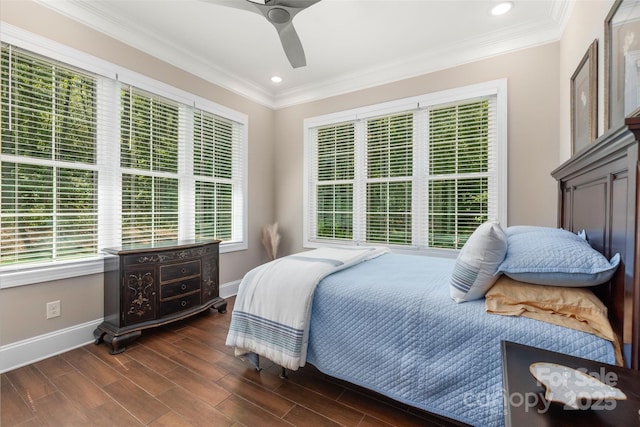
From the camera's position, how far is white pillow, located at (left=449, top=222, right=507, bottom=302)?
137cm

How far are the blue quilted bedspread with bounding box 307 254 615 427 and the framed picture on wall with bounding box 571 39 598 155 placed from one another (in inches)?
57.8

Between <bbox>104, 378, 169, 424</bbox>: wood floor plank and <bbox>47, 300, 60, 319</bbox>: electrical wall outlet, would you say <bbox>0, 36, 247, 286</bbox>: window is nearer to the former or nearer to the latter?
<bbox>47, 300, 60, 319</bbox>: electrical wall outlet

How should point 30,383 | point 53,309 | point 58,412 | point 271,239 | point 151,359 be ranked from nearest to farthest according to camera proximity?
point 58,412, point 30,383, point 151,359, point 53,309, point 271,239

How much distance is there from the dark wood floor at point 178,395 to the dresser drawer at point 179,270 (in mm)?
627

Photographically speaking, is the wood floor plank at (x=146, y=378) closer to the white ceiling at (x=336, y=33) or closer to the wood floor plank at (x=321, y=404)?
the wood floor plank at (x=321, y=404)

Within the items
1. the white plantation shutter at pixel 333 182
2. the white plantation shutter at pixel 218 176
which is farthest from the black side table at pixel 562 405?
the white plantation shutter at pixel 218 176

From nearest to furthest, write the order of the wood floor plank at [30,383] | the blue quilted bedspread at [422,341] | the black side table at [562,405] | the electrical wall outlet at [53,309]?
the black side table at [562,405]
the blue quilted bedspread at [422,341]
the wood floor plank at [30,383]
the electrical wall outlet at [53,309]

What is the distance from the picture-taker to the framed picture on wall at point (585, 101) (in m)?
1.89

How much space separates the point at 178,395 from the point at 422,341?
151 cm

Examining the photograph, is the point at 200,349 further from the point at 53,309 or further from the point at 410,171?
the point at 410,171

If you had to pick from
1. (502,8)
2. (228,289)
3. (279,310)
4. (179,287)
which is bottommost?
(228,289)

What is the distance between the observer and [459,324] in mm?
1323

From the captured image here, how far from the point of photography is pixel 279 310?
1789mm

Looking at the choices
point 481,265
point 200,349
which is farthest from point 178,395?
point 481,265
